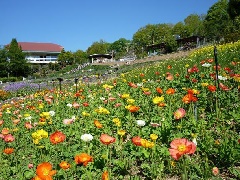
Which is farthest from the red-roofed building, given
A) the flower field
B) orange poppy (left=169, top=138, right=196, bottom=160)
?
orange poppy (left=169, top=138, right=196, bottom=160)

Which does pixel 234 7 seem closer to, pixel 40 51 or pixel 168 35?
pixel 168 35

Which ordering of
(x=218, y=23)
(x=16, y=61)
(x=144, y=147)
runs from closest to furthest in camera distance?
(x=144, y=147) < (x=218, y=23) < (x=16, y=61)

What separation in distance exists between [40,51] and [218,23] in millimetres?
46238

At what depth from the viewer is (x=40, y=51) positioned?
77.0 m

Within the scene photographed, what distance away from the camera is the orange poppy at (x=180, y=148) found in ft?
7.06

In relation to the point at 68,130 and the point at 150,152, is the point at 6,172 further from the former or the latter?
the point at 150,152

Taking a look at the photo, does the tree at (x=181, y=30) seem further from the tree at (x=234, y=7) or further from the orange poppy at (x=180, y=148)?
the orange poppy at (x=180, y=148)

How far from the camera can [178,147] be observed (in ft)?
7.38

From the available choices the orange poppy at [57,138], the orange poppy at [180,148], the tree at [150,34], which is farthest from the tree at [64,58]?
the orange poppy at [180,148]

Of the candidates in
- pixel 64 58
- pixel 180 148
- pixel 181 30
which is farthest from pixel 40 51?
pixel 180 148

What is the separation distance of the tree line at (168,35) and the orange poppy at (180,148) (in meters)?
21.8

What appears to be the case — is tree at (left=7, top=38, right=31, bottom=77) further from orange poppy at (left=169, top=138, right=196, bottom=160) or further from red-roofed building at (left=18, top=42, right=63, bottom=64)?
orange poppy at (left=169, top=138, right=196, bottom=160)

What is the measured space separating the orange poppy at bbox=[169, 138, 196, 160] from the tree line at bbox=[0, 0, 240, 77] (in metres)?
21.8

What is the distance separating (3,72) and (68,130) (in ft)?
163
